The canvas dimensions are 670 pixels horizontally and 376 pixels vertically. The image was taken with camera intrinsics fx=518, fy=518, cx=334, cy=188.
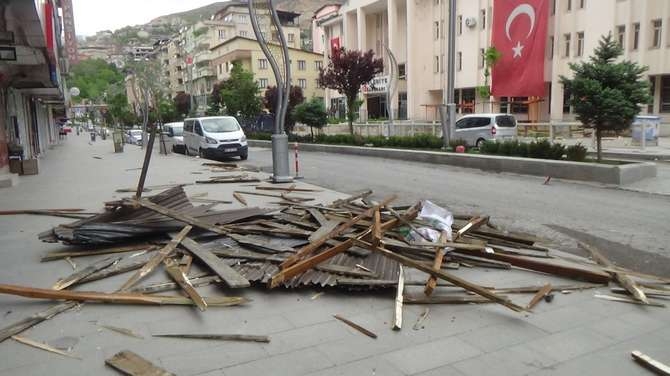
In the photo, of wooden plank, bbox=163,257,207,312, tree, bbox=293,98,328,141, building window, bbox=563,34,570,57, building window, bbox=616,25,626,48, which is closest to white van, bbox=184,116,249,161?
tree, bbox=293,98,328,141

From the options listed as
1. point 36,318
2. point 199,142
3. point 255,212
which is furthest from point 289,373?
point 199,142

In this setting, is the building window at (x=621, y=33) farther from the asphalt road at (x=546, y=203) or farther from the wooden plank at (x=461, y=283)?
the wooden plank at (x=461, y=283)

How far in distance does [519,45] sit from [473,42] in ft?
18.4

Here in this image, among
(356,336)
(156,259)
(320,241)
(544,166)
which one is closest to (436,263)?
(320,241)

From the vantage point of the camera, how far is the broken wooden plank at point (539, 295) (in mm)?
4430

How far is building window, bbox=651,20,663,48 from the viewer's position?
29712 millimetres

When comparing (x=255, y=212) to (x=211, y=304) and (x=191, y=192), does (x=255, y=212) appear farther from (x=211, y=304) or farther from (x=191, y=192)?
(x=191, y=192)

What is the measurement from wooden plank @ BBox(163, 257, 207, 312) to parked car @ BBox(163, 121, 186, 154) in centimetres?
2248

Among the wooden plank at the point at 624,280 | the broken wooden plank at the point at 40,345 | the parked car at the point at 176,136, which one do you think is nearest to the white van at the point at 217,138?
the parked car at the point at 176,136

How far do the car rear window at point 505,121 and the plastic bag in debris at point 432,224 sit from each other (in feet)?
51.2

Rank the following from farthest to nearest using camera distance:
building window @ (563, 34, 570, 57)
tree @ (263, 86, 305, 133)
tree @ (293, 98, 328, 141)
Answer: building window @ (563, 34, 570, 57)
tree @ (263, 86, 305, 133)
tree @ (293, 98, 328, 141)

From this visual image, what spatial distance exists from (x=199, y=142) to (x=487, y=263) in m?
18.2

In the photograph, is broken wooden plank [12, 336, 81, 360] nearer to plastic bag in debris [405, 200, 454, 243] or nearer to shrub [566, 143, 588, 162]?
plastic bag in debris [405, 200, 454, 243]

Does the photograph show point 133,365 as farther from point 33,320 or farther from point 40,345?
point 33,320
